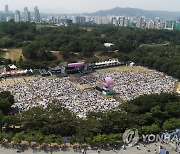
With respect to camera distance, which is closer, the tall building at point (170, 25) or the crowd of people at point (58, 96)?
the crowd of people at point (58, 96)

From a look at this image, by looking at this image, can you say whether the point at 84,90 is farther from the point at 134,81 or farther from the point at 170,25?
the point at 170,25

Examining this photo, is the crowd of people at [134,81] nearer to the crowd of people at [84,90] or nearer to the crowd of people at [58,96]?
the crowd of people at [84,90]

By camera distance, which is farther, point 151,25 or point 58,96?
point 151,25

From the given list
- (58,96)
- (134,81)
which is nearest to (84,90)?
(58,96)

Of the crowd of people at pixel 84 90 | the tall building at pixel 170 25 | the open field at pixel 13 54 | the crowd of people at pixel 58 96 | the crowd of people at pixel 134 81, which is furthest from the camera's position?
the tall building at pixel 170 25

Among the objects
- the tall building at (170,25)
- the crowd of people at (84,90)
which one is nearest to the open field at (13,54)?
the crowd of people at (84,90)

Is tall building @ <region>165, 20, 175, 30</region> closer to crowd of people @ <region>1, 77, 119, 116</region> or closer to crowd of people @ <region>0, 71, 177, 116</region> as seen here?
crowd of people @ <region>0, 71, 177, 116</region>
